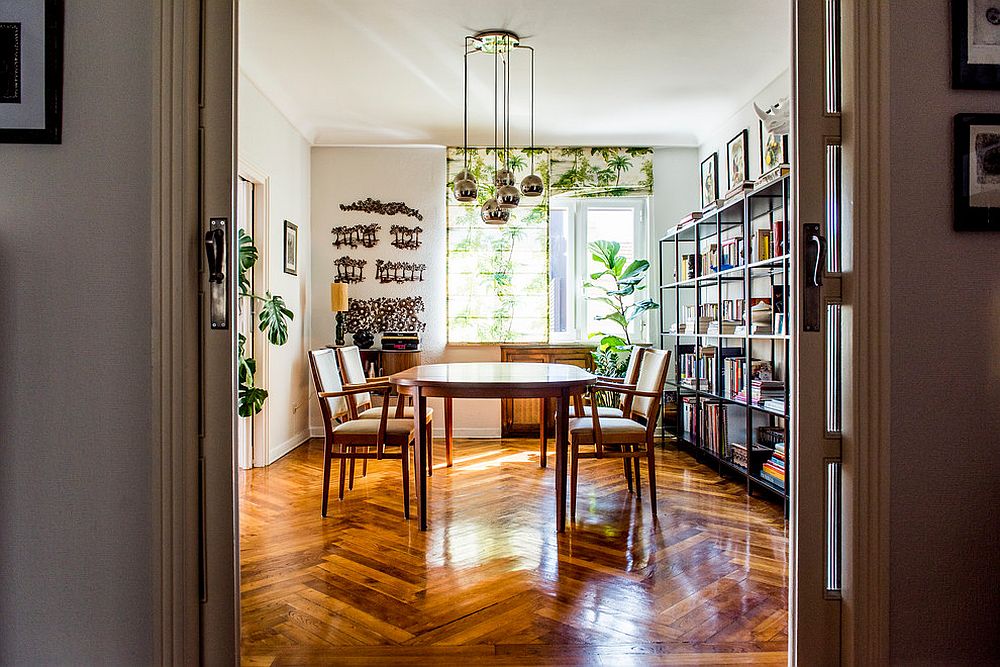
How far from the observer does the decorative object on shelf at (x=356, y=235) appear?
6379mm

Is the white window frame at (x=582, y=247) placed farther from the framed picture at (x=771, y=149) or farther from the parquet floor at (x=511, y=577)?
the parquet floor at (x=511, y=577)

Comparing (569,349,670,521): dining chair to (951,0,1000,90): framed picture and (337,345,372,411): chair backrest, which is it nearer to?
(337,345,372,411): chair backrest

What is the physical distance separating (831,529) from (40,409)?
1.99 meters

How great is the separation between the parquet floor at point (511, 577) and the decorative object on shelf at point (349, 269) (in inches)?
94.4

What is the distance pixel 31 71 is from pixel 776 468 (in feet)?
12.8

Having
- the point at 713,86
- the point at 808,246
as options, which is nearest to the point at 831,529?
the point at 808,246

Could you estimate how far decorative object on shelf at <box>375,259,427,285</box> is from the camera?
20.9 ft

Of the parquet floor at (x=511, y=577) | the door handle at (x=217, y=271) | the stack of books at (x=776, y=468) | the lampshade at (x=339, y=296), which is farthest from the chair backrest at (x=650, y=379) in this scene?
the lampshade at (x=339, y=296)

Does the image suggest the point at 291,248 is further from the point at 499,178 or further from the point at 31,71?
the point at 31,71

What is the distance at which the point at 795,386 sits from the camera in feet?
5.86

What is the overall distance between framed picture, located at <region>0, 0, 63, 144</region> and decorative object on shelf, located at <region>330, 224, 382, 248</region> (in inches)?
185

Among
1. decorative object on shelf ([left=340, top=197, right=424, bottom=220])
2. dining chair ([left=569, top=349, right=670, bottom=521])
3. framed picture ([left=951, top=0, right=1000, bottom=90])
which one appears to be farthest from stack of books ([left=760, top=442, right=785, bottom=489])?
decorative object on shelf ([left=340, top=197, right=424, bottom=220])

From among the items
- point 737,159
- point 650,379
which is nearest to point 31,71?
point 650,379

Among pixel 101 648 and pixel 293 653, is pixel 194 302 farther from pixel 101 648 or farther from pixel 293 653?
pixel 293 653
